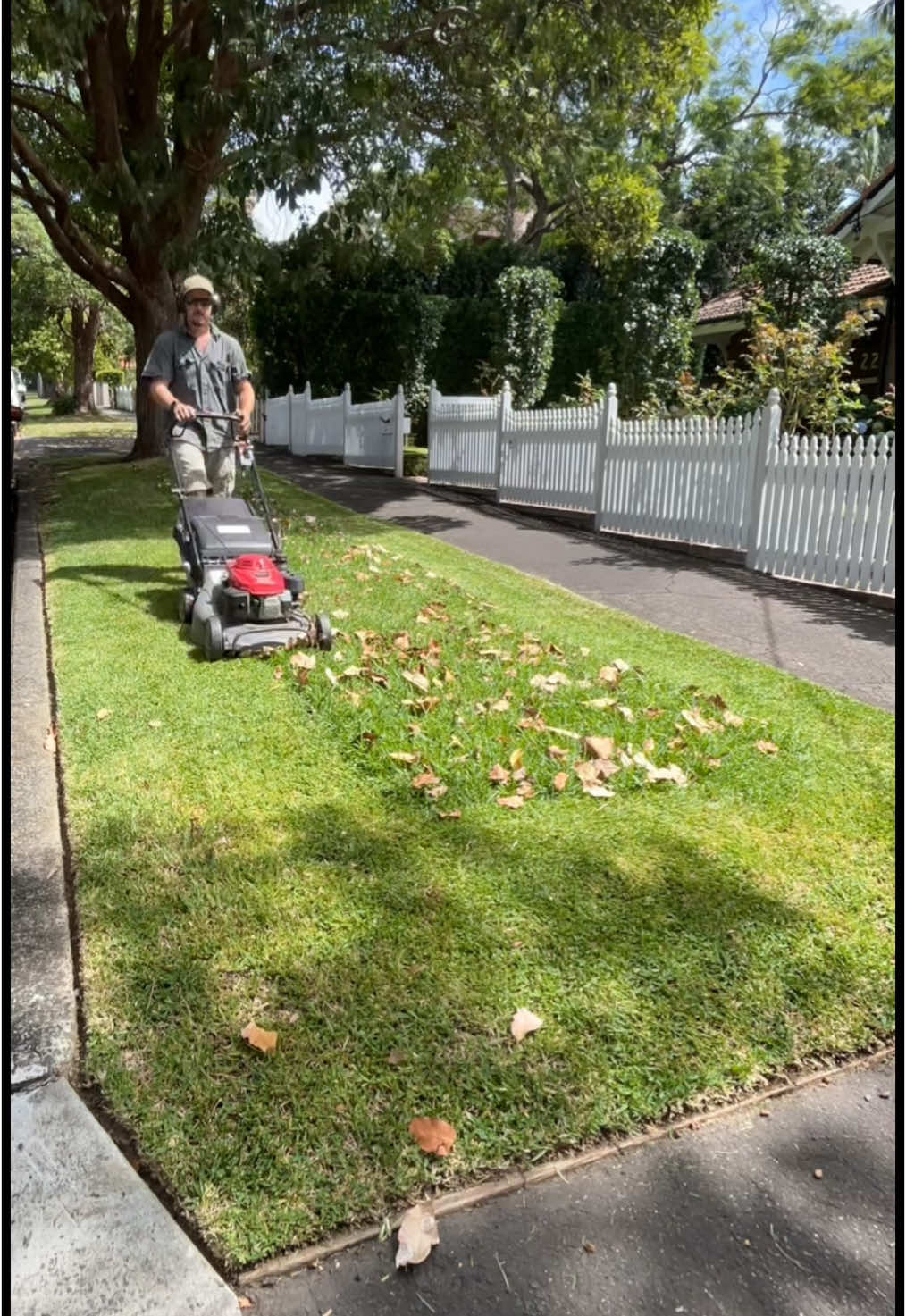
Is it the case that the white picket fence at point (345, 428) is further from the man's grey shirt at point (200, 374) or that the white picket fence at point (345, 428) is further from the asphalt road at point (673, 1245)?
the asphalt road at point (673, 1245)

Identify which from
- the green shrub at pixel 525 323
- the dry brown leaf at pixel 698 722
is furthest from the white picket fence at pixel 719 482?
the green shrub at pixel 525 323

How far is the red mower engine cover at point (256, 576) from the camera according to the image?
17.1 feet

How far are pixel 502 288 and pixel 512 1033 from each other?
19.6m

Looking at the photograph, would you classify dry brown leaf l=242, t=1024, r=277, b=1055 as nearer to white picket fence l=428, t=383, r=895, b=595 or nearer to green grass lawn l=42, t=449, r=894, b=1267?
green grass lawn l=42, t=449, r=894, b=1267

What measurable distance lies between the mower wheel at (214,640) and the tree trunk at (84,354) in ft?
142

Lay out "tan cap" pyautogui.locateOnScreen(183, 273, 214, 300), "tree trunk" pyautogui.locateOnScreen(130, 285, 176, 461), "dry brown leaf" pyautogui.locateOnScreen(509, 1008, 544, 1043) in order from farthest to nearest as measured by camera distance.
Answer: "tree trunk" pyautogui.locateOnScreen(130, 285, 176, 461), "tan cap" pyautogui.locateOnScreen(183, 273, 214, 300), "dry brown leaf" pyautogui.locateOnScreen(509, 1008, 544, 1043)

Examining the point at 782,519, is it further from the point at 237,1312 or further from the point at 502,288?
the point at 502,288

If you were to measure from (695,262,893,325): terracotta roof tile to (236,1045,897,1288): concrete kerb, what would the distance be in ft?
65.1

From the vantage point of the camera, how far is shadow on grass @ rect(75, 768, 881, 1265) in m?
2.04

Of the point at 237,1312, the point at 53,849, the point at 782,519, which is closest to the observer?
the point at 237,1312

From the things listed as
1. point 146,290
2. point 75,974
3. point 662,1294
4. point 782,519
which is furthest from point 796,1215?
point 146,290

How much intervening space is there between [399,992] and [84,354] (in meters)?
48.0

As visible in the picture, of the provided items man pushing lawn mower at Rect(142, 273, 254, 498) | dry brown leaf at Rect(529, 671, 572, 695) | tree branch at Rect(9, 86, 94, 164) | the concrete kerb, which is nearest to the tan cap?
man pushing lawn mower at Rect(142, 273, 254, 498)

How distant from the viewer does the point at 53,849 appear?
10.6 ft
